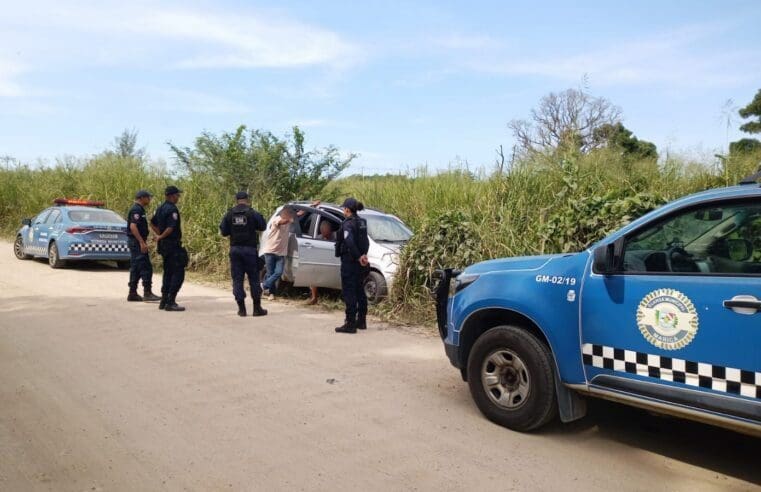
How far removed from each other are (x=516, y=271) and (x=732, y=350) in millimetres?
1530

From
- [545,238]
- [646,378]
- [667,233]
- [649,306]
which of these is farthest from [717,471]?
[545,238]

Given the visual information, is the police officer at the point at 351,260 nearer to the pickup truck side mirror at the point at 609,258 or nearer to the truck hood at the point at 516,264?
the truck hood at the point at 516,264

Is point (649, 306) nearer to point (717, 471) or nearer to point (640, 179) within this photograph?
point (717, 471)

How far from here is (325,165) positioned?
1689cm

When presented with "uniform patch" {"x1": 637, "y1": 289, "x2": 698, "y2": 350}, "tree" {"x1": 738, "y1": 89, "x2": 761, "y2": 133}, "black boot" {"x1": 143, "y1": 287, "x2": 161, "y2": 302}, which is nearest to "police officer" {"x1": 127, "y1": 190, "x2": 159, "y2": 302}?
"black boot" {"x1": 143, "y1": 287, "x2": 161, "y2": 302}

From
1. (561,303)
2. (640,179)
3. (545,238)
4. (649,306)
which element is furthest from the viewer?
(640,179)

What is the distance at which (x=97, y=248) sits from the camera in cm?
1347

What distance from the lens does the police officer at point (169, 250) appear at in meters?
9.14

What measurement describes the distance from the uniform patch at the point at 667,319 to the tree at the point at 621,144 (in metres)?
5.92

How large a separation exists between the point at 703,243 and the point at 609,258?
0.57 m

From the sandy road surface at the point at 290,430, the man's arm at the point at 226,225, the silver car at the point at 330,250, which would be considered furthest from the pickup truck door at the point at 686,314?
the man's arm at the point at 226,225

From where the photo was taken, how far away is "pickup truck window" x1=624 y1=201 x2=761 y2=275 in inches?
141

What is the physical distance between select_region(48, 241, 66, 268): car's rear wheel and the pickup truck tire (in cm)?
1205

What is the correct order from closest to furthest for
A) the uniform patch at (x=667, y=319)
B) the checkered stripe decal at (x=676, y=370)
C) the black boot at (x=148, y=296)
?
the checkered stripe decal at (x=676, y=370), the uniform patch at (x=667, y=319), the black boot at (x=148, y=296)
